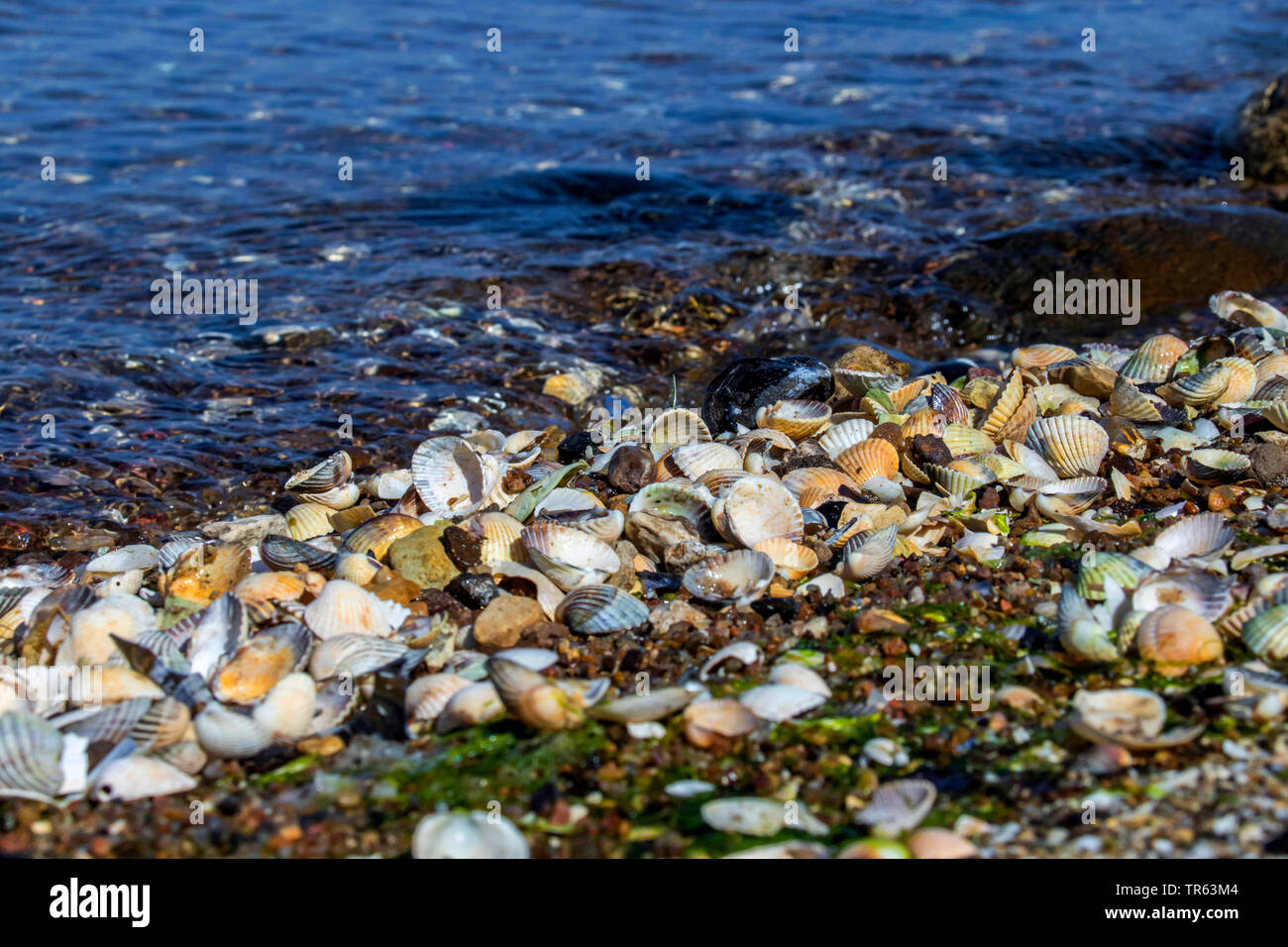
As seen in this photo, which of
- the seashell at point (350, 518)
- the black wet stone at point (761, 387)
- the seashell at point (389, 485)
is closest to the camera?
the seashell at point (350, 518)

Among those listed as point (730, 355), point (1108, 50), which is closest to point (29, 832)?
point (730, 355)

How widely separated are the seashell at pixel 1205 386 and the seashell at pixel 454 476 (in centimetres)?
281

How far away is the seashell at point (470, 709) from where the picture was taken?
2691mm

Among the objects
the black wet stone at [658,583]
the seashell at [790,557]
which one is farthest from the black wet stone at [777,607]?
the black wet stone at [658,583]

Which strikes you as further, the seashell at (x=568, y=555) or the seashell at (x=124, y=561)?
the seashell at (x=124, y=561)

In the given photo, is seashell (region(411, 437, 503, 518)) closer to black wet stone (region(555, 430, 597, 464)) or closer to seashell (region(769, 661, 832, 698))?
black wet stone (region(555, 430, 597, 464))

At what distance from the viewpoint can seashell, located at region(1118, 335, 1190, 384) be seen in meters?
4.88

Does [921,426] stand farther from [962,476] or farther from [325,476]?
[325,476]

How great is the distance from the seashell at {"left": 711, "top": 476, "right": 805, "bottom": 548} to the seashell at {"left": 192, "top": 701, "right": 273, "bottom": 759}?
157cm

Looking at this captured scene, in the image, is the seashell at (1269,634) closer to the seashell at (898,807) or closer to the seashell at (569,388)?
the seashell at (898,807)

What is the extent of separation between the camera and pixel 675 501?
370 cm

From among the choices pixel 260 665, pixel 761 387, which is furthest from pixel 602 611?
pixel 761 387

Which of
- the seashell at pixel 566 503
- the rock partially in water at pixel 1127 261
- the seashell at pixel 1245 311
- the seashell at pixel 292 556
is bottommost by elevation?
the seashell at pixel 292 556
